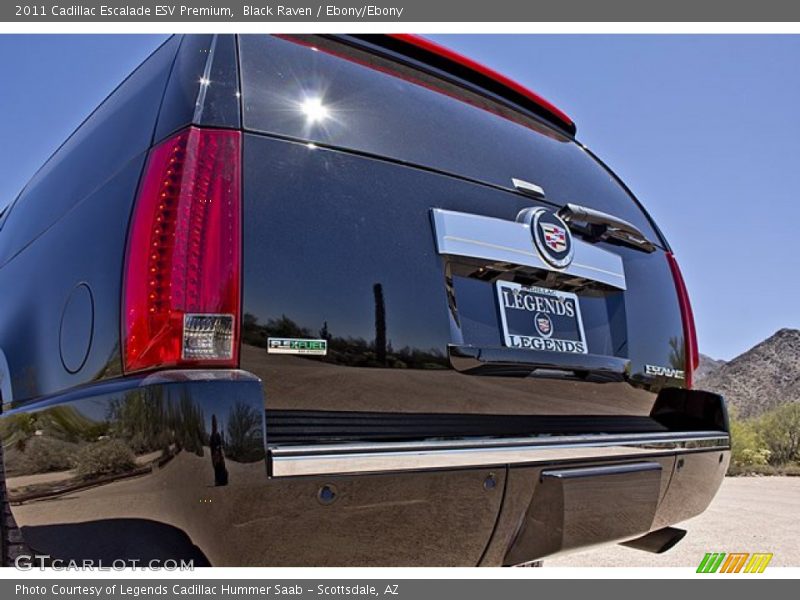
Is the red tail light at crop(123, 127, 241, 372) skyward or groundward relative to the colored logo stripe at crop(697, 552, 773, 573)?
skyward

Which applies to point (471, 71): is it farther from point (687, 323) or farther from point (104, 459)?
point (104, 459)

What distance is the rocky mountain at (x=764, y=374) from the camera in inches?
773

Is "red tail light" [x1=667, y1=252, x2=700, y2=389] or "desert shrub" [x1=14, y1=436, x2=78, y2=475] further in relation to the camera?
"red tail light" [x1=667, y1=252, x2=700, y2=389]

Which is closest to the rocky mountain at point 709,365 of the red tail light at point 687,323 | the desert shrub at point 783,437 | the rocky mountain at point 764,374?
the rocky mountain at point 764,374

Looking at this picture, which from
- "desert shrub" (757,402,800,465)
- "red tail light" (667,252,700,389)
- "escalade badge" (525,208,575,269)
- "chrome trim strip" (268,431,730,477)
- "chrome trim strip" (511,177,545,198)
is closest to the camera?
"chrome trim strip" (268,431,730,477)

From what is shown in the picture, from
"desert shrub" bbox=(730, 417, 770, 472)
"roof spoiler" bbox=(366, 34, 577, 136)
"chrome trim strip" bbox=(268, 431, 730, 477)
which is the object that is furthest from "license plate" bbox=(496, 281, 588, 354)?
"desert shrub" bbox=(730, 417, 770, 472)

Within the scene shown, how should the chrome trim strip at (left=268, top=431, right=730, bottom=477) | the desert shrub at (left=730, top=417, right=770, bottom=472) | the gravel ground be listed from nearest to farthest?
the chrome trim strip at (left=268, top=431, right=730, bottom=477) → the gravel ground → the desert shrub at (left=730, top=417, right=770, bottom=472)

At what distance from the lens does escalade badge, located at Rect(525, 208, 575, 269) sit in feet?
7.03

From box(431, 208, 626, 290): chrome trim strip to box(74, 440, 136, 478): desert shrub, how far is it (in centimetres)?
97

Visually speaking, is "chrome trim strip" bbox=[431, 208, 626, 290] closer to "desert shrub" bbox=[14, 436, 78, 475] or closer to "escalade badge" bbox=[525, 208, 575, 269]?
"escalade badge" bbox=[525, 208, 575, 269]

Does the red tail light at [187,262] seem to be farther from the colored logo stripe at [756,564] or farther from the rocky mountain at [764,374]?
the rocky mountain at [764,374]

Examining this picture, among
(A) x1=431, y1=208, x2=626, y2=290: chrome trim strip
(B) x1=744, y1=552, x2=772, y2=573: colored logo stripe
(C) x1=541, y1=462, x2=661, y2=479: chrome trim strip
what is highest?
(A) x1=431, y1=208, x2=626, y2=290: chrome trim strip

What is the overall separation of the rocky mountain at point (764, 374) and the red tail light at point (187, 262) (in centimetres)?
2015

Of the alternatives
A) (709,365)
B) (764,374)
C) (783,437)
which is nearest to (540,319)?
(783,437)
